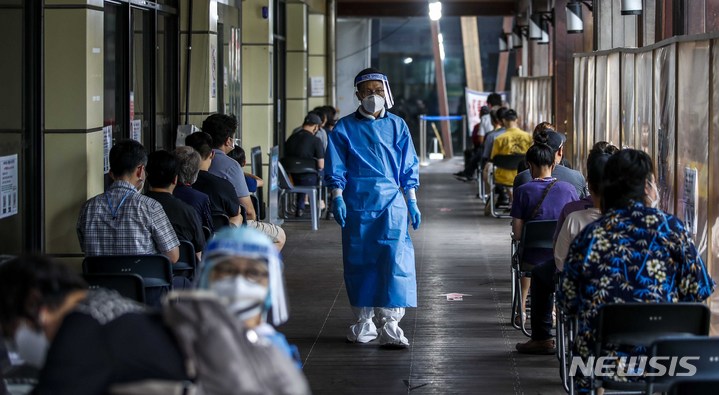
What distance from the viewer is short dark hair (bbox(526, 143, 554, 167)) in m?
7.50

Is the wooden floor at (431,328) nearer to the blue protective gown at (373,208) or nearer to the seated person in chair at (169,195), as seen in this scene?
the blue protective gown at (373,208)

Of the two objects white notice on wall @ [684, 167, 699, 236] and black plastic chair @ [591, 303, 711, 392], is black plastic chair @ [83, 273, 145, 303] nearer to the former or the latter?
black plastic chair @ [591, 303, 711, 392]

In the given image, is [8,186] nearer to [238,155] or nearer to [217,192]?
[217,192]

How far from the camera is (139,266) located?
5730 mm

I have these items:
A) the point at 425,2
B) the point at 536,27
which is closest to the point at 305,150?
the point at 536,27

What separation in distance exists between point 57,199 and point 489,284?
403cm

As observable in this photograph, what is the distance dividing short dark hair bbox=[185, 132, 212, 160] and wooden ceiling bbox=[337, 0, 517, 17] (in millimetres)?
17854

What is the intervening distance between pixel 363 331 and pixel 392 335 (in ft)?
0.75

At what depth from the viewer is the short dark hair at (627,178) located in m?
4.70

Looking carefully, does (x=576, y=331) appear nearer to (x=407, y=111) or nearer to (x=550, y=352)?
(x=550, y=352)

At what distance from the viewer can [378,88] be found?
735 centimetres

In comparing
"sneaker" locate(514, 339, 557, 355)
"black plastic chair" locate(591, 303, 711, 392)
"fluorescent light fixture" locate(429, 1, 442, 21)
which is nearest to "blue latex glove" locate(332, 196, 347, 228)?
"sneaker" locate(514, 339, 557, 355)

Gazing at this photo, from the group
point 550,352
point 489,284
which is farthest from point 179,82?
point 550,352

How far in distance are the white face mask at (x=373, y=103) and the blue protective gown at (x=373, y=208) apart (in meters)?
0.09
